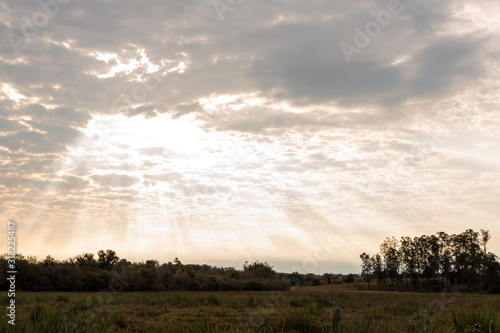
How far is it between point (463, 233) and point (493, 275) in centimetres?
1507

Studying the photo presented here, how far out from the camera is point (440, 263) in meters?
86.1

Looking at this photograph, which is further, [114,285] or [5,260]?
[114,285]

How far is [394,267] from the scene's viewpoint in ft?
299

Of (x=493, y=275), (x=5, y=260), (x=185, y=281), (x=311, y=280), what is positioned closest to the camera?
(x=5, y=260)

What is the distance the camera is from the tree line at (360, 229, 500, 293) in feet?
254

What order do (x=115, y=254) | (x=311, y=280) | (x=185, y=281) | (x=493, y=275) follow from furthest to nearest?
(x=311, y=280) → (x=493, y=275) → (x=115, y=254) → (x=185, y=281)

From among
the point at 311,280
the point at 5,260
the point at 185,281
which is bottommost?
the point at 311,280

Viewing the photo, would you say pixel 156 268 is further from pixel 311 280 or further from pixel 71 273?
pixel 311 280

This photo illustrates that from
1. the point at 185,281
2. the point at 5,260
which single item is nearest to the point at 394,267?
the point at 185,281

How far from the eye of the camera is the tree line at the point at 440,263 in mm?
77312

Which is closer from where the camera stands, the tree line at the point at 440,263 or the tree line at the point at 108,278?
the tree line at the point at 108,278

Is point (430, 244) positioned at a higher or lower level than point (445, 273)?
higher

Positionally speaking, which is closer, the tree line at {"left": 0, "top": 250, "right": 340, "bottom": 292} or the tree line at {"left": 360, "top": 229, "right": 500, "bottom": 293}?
the tree line at {"left": 0, "top": 250, "right": 340, "bottom": 292}

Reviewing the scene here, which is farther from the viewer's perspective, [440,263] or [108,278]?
[440,263]
